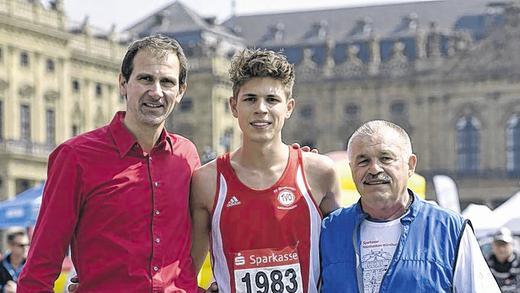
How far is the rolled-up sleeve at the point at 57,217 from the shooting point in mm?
5379

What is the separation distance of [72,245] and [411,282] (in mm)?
1491

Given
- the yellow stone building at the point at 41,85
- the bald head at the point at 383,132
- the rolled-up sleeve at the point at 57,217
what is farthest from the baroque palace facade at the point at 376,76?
the bald head at the point at 383,132

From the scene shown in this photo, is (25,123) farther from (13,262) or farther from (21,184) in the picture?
(13,262)

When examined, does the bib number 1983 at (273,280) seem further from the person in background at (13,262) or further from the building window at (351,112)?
the building window at (351,112)

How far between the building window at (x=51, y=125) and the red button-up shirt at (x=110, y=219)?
49880mm

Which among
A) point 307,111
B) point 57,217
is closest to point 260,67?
point 57,217

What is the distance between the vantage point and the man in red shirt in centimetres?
541

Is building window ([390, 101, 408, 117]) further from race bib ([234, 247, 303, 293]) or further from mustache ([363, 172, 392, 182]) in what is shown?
mustache ([363, 172, 392, 182])

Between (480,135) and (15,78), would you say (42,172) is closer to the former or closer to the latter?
(15,78)

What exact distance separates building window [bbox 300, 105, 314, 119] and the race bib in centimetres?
6858

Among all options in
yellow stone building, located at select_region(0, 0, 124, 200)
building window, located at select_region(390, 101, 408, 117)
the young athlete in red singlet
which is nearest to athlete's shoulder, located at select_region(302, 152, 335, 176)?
the young athlete in red singlet

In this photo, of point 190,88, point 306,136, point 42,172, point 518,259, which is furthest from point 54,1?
point 518,259

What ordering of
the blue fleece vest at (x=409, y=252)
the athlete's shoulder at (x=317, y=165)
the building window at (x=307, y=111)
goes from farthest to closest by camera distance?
the building window at (x=307, y=111), the athlete's shoulder at (x=317, y=165), the blue fleece vest at (x=409, y=252)

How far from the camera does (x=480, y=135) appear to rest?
6994 centimetres
